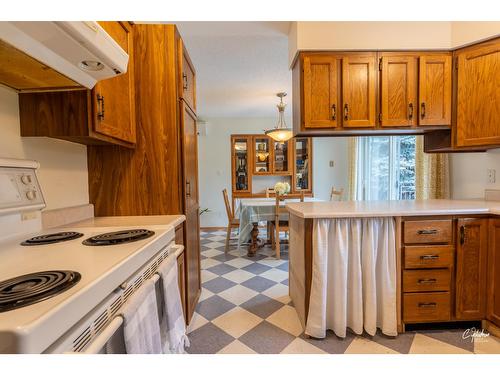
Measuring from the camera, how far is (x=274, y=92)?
12.1ft

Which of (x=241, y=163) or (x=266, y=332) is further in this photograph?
(x=241, y=163)

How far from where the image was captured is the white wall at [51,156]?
1133 mm

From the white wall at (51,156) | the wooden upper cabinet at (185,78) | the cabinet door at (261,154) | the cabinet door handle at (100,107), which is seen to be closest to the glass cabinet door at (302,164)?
the cabinet door at (261,154)

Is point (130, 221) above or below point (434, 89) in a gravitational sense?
below

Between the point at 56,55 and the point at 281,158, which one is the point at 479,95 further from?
the point at 281,158

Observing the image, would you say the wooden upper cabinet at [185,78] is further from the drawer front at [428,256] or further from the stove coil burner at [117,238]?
the drawer front at [428,256]

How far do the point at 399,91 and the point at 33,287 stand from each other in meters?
2.46

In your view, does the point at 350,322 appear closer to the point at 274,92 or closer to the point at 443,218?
the point at 443,218

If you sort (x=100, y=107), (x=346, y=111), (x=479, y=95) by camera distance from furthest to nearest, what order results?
(x=346, y=111) < (x=479, y=95) < (x=100, y=107)

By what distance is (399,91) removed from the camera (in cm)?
199

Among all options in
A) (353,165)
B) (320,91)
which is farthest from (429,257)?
(353,165)

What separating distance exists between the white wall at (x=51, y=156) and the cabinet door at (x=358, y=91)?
198 centimetres
